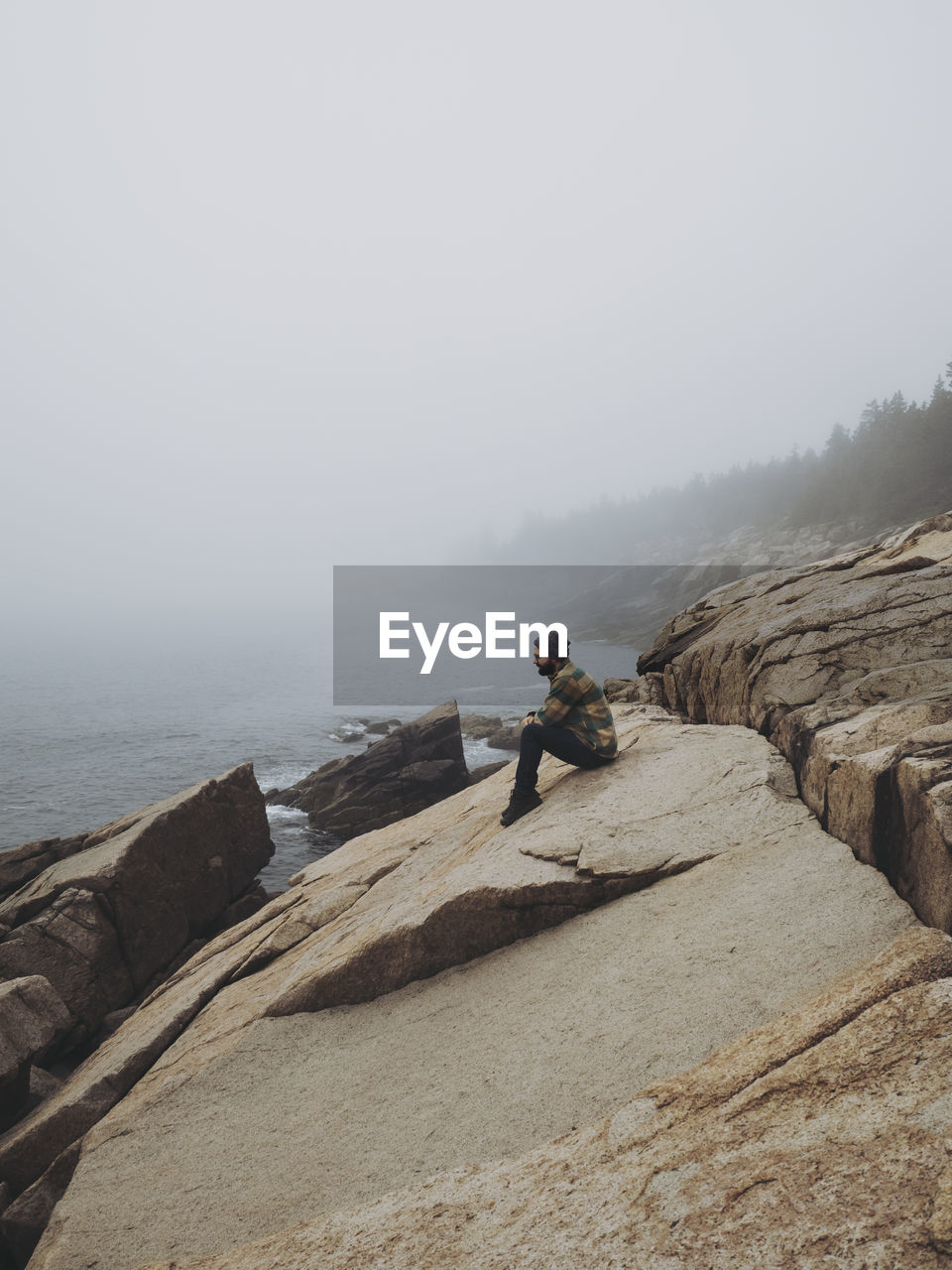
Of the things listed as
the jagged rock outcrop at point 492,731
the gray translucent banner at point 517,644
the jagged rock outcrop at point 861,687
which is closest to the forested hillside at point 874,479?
the gray translucent banner at point 517,644

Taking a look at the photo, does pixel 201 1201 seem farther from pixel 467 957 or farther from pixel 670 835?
pixel 670 835

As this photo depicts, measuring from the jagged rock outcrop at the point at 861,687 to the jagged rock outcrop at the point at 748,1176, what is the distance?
1.24 metres

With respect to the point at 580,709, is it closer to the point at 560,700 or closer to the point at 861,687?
the point at 560,700

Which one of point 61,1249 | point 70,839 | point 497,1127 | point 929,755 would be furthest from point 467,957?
point 70,839

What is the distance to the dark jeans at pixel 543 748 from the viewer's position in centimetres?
940

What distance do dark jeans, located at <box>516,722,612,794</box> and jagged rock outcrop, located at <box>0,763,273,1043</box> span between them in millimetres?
9295

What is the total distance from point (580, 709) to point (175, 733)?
57808mm

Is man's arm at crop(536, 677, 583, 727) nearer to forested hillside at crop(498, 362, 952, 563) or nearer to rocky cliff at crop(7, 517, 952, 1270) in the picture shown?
rocky cliff at crop(7, 517, 952, 1270)

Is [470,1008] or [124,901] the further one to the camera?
[124,901]

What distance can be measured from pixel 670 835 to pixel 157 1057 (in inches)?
281

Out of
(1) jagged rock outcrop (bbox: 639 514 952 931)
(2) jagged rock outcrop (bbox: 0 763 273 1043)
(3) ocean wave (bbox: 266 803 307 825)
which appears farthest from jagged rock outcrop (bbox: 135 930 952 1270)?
(3) ocean wave (bbox: 266 803 307 825)

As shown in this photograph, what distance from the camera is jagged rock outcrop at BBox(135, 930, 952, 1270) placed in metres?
2.92

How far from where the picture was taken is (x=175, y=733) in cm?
5903

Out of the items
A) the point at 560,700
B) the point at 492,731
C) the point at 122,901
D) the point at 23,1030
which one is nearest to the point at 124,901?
the point at 122,901
